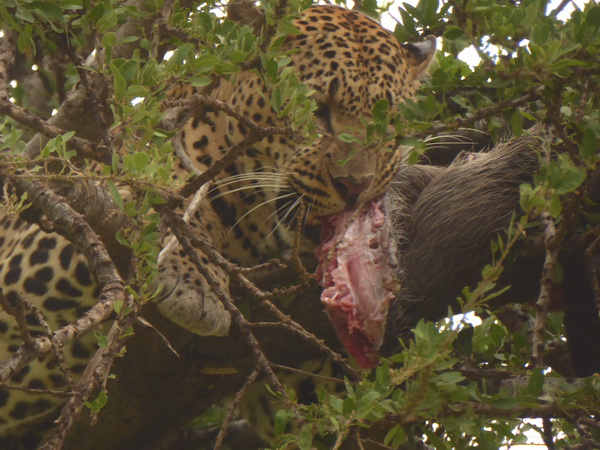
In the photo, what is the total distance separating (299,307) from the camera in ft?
14.3

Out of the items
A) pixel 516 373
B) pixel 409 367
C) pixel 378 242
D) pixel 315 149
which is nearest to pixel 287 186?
pixel 315 149

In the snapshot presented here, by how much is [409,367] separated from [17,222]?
9.71ft

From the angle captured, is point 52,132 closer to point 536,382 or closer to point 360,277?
point 360,277

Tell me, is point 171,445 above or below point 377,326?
below

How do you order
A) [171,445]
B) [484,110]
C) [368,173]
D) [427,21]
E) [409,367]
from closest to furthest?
[409,367], [484,110], [427,21], [368,173], [171,445]

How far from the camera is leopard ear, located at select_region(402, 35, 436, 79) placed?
188 inches

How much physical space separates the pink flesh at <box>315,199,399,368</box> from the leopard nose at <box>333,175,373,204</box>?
0.08 metres

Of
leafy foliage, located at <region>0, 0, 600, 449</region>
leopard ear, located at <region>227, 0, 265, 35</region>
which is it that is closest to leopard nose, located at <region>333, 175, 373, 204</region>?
leopard ear, located at <region>227, 0, 265, 35</region>

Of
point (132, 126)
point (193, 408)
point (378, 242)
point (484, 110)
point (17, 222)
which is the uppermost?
point (484, 110)

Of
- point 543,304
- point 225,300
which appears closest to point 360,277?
point 225,300

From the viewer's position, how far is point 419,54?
4.86 metres

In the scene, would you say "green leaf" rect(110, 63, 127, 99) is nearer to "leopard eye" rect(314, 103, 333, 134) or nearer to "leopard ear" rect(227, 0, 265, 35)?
"leopard ear" rect(227, 0, 265, 35)

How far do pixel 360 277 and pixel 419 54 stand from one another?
1332 millimetres

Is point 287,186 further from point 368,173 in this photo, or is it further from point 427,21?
point 427,21
